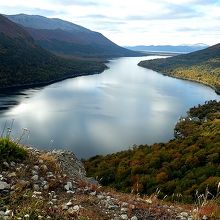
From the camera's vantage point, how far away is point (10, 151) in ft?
38.2

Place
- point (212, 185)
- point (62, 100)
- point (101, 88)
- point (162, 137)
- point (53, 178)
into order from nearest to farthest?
point (53, 178) < point (212, 185) < point (162, 137) < point (62, 100) < point (101, 88)

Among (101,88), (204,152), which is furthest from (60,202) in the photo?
(101,88)

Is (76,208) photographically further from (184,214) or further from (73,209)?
(184,214)

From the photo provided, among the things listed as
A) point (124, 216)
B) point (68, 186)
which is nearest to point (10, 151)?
point (68, 186)

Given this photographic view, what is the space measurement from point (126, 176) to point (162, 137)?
158 feet

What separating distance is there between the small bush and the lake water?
152ft

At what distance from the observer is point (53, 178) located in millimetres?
11133

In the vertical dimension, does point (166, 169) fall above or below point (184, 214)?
below

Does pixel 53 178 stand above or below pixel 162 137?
above

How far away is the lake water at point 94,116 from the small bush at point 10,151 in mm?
46292

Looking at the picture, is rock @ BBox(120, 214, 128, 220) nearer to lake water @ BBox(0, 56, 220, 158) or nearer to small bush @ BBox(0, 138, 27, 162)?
small bush @ BBox(0, 138, 27, 162)

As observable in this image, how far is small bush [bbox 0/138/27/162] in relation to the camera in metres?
11.4

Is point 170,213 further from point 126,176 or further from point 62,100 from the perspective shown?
point 62,100

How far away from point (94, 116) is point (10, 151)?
105929 millimetres
